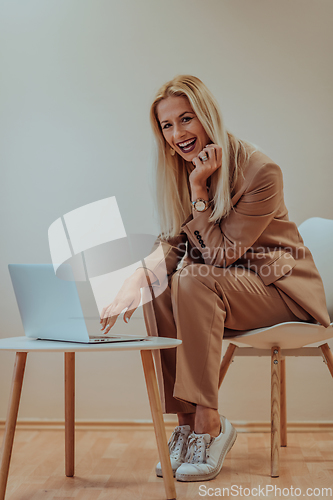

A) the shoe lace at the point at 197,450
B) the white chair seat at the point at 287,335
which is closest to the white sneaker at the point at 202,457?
the shoe lace at the point at 197,450

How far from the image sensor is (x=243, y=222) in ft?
4.32

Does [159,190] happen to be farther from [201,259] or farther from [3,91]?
[3,91]

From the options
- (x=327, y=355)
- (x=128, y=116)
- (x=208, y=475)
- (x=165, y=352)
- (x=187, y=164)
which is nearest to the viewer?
(x=208, y=475)

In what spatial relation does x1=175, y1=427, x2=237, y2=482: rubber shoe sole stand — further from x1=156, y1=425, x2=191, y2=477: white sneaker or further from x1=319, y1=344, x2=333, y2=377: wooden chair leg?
x1=319, y1=344, x2=333, y2=377: wooden chair leg

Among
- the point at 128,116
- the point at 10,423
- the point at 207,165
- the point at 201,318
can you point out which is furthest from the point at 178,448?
the point at 128,116

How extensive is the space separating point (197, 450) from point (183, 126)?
844 mm

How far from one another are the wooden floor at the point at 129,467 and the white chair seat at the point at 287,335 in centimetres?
31

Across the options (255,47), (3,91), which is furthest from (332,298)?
(3,91)

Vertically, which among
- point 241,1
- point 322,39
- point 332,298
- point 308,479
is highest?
point 241,1

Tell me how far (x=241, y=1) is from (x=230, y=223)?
3.33 feet

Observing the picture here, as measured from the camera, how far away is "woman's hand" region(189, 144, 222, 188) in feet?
4.42

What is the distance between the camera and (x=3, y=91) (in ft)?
6.44

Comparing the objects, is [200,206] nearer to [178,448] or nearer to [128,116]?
[178,448]

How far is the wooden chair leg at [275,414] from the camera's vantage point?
121cm
